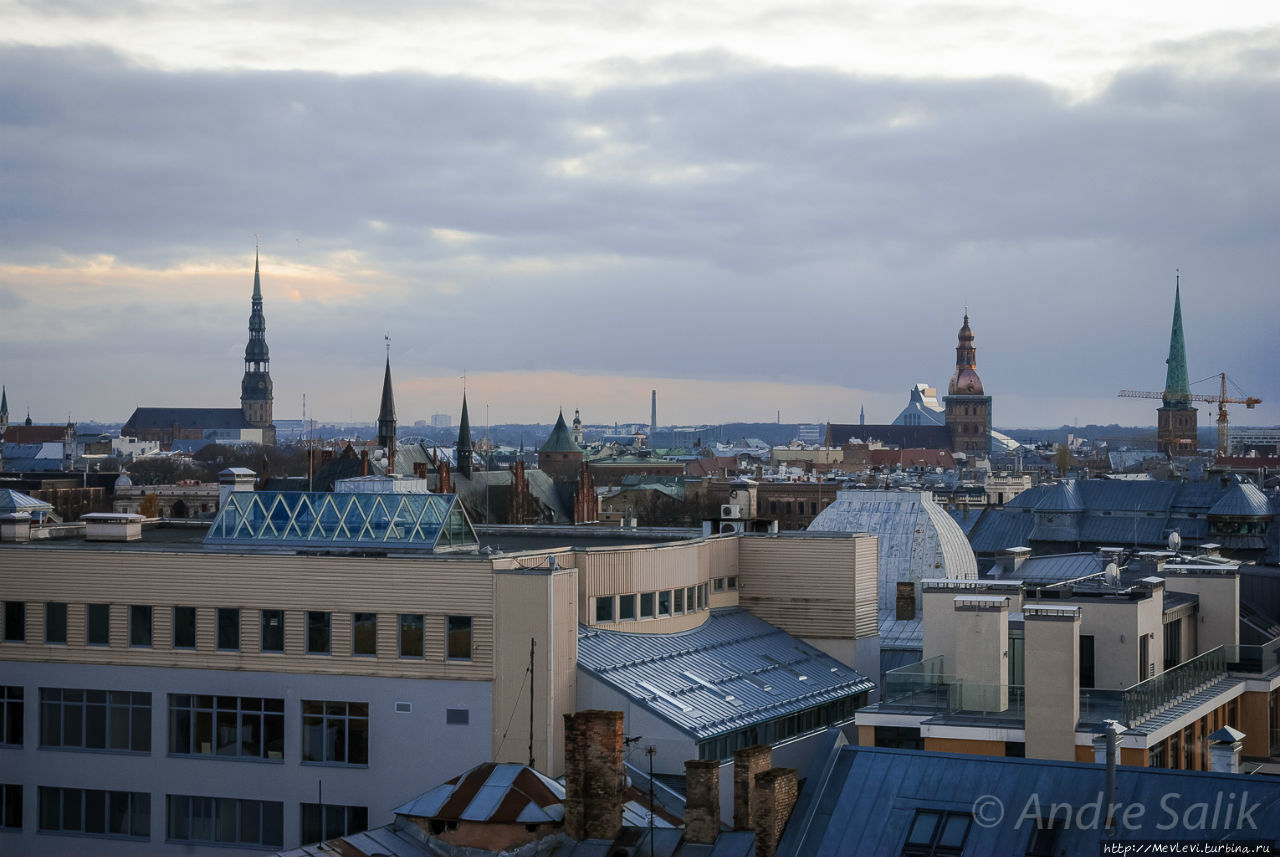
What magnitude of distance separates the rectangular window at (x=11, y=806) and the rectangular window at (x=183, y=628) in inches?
233

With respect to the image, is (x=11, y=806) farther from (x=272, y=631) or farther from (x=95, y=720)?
(x=272, y=631)

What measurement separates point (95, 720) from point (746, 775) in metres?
20.6

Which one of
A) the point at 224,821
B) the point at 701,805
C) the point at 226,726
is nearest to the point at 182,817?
the point at 224,821

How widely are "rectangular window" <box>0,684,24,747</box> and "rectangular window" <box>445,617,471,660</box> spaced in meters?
12.5

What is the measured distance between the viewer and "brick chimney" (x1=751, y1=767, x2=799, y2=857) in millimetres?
29797

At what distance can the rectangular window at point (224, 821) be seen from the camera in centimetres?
4159

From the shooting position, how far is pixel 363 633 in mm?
41594

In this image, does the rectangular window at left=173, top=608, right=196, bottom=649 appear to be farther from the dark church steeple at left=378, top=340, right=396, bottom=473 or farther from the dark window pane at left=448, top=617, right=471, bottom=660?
the dark church steeple at left=378, top=340, right=396, bottom=473

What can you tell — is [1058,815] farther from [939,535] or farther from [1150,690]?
[939,535]

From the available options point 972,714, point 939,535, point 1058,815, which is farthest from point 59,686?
point 939,535

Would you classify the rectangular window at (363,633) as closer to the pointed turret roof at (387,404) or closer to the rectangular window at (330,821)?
the rectangular window at (330,821)

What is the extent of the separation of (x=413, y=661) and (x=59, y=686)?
33.3 ft

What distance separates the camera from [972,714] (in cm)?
3947

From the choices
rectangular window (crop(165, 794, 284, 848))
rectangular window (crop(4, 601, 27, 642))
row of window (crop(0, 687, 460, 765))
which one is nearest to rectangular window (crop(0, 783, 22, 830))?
row of window (crop(0, 687, 460, 765))
